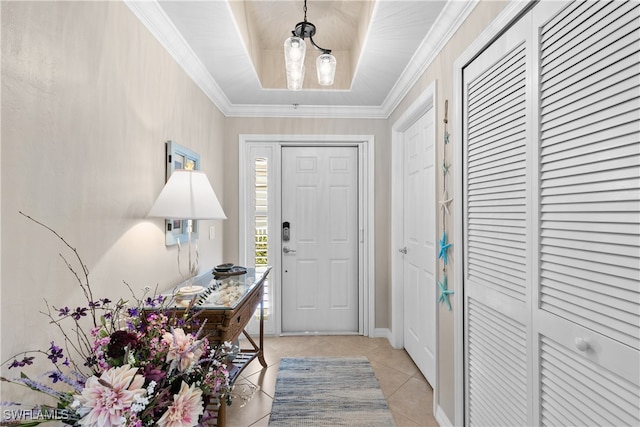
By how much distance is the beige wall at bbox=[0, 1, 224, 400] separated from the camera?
3.31 ft

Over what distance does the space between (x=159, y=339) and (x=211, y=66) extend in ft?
6.96

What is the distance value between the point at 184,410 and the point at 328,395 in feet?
5.73

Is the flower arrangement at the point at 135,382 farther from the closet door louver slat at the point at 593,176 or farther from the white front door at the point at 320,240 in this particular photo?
the white front door at the point at 320,240

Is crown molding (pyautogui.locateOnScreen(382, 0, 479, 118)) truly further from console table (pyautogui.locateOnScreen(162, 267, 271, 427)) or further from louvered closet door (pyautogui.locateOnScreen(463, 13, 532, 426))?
console table (pyautogui.locateOnScreen(162, 267, 271, 427))

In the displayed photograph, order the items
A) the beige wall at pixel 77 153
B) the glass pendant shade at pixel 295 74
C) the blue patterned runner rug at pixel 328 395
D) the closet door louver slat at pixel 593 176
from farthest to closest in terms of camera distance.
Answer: the blue patterned runner rug at pixel 328 395 → the glass pendant shade at pixel 295 74 → the beige wall at pixel 77 153 → the closet door louver slat at pixel 593 176

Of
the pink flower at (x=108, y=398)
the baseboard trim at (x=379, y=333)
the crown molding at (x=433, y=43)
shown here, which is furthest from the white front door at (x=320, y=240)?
the pink flower at (x=108, y=398)

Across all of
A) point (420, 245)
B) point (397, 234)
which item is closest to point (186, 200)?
point (420, 245)

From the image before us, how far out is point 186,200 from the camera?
1.71 m

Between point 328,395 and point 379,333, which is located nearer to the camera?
point 328,395

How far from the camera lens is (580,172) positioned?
3.41ft

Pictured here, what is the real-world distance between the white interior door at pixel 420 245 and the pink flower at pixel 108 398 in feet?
6.26

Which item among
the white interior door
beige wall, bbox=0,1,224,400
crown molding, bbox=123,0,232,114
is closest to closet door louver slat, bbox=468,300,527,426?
the white interior door

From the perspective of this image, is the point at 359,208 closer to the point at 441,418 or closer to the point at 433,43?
the point at 433,43

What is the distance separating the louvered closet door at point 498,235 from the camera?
1323 millimetres
